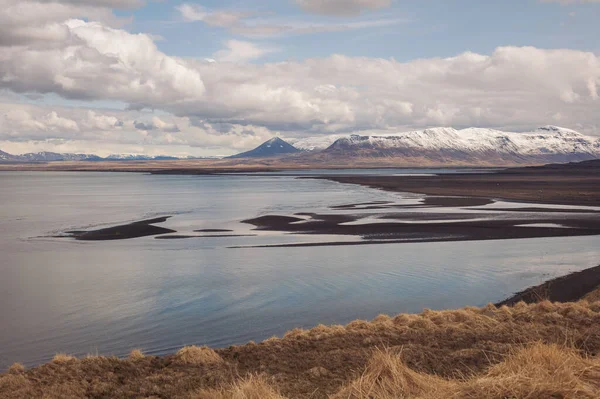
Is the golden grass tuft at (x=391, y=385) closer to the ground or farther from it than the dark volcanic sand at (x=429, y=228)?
farther from it

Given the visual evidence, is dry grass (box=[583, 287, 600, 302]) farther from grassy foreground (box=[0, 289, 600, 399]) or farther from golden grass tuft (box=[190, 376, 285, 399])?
golden grass tuft (box=[190, 376, 285, 399])

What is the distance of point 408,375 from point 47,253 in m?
28.3

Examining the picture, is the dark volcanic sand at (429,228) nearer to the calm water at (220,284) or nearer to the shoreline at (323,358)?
the calm water at (220,284)

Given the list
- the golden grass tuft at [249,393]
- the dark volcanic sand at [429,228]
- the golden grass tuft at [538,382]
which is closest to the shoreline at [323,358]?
the golden grass tuft at [249,393]

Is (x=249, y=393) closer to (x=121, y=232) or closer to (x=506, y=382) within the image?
(x=506, y=382)

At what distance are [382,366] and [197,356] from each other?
4997mm

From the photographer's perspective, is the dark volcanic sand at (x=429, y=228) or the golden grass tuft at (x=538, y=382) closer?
the golden grass tuft at (x=538, y=382)

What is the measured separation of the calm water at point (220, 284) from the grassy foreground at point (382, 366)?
3.43 meters

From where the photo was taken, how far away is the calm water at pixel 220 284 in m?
16.7

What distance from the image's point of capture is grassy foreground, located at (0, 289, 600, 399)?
23.7 feet

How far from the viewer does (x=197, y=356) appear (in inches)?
470

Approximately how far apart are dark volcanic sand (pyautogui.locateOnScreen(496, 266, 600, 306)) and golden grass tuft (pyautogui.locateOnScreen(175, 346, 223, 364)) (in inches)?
467

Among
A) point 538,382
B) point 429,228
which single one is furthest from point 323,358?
point 429,228

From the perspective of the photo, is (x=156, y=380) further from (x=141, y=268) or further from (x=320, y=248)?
(x=320, y=248)
